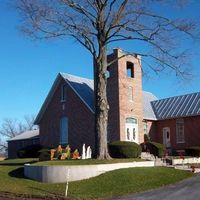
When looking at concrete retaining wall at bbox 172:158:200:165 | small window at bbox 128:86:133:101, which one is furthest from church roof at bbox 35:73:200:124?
concrete retaining wall at bbox 172:158:200:165

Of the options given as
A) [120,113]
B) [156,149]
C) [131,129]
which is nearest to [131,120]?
[131,129]

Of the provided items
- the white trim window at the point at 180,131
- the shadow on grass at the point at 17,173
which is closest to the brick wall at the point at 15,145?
the white trim window at the point at 180,131

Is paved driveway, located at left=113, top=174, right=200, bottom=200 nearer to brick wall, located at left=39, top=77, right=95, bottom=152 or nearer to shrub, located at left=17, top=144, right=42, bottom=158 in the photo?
brick wall, located at left=39, top=77, right=95, bottom=152

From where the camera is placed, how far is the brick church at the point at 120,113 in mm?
38781

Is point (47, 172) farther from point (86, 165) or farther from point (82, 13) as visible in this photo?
point (82, 13)

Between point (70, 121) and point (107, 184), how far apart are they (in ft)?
73.6

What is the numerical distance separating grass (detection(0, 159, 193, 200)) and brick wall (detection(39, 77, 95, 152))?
16886 mm

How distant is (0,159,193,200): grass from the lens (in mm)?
18220

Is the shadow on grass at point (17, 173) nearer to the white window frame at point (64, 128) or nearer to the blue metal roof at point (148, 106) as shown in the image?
the white window frame at point (64, 128)

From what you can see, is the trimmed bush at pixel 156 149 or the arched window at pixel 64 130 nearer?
the trimmed bush at pixel 156 149

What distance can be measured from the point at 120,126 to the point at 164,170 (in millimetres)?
15311

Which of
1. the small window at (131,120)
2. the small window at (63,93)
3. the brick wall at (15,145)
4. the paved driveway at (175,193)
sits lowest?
the paved driveway at (175,193)

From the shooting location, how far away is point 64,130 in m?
43.0

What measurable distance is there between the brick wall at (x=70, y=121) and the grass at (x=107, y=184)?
1689 cm
